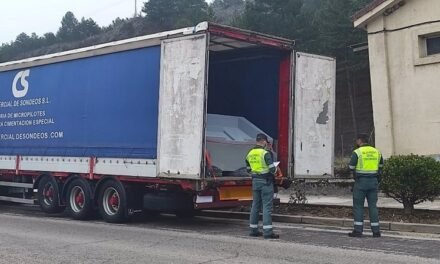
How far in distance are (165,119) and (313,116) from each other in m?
3.04

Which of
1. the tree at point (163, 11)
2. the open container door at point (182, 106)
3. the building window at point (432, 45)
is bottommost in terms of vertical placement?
the open container door at point (182, 106)

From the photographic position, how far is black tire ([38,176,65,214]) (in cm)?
1317

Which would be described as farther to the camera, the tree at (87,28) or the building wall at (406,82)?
the tree at (87,28)

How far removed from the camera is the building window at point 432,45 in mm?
15102

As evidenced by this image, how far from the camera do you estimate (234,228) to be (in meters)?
11.2

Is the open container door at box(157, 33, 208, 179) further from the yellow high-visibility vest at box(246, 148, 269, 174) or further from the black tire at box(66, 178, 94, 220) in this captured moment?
the black tire at box(66, 178, 94, 220)

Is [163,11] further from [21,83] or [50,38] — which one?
[21,83]

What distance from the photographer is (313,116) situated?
1180cm

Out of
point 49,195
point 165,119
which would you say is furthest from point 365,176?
point 49,195

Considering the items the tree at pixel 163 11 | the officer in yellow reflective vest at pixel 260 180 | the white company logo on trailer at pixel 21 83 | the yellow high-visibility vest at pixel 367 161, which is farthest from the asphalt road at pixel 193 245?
the tree at pixel 163 11

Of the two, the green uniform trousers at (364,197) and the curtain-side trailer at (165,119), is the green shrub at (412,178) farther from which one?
the curtain-side trailer at (165,119)

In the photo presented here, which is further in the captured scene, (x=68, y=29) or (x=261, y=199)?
(x=68, y=29)

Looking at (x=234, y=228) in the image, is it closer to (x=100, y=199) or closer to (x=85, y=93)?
(x=100, y=199)

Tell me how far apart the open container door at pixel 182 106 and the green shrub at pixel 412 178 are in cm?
368
